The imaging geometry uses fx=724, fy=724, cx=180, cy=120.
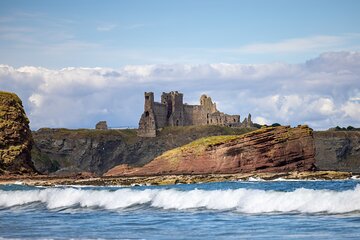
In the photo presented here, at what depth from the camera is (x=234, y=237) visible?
26.2 m

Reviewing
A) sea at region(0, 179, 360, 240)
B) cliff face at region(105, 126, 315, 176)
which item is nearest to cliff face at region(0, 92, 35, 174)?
cliff face at region(105, 126, 315, 176)

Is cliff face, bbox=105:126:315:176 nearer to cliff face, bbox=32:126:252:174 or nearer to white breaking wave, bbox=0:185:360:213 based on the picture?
white breaking wave, bbox=0:185:360:213

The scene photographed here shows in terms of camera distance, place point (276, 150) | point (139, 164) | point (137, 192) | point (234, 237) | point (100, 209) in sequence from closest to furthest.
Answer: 1. point (234, 237)
2. point (100, 209)
3. point (137, 192)
4. point (276, 150)
5. point (139, 164)

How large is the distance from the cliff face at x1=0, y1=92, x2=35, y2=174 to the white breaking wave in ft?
187

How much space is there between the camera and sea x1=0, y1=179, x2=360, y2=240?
27438mm

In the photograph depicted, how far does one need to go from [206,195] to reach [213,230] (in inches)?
520

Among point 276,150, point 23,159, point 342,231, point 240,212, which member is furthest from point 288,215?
point 23,159

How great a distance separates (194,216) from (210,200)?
5.53 m

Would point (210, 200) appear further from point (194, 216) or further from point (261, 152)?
point (261, 152)

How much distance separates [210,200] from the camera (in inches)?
1577

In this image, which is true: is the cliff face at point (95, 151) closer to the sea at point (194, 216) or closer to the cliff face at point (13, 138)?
the cliff face at point (13, 138)

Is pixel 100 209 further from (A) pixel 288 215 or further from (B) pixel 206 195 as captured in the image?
(A) pixel 288 215

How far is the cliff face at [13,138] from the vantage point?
4395 inches

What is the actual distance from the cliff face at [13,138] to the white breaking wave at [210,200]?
56920mm
